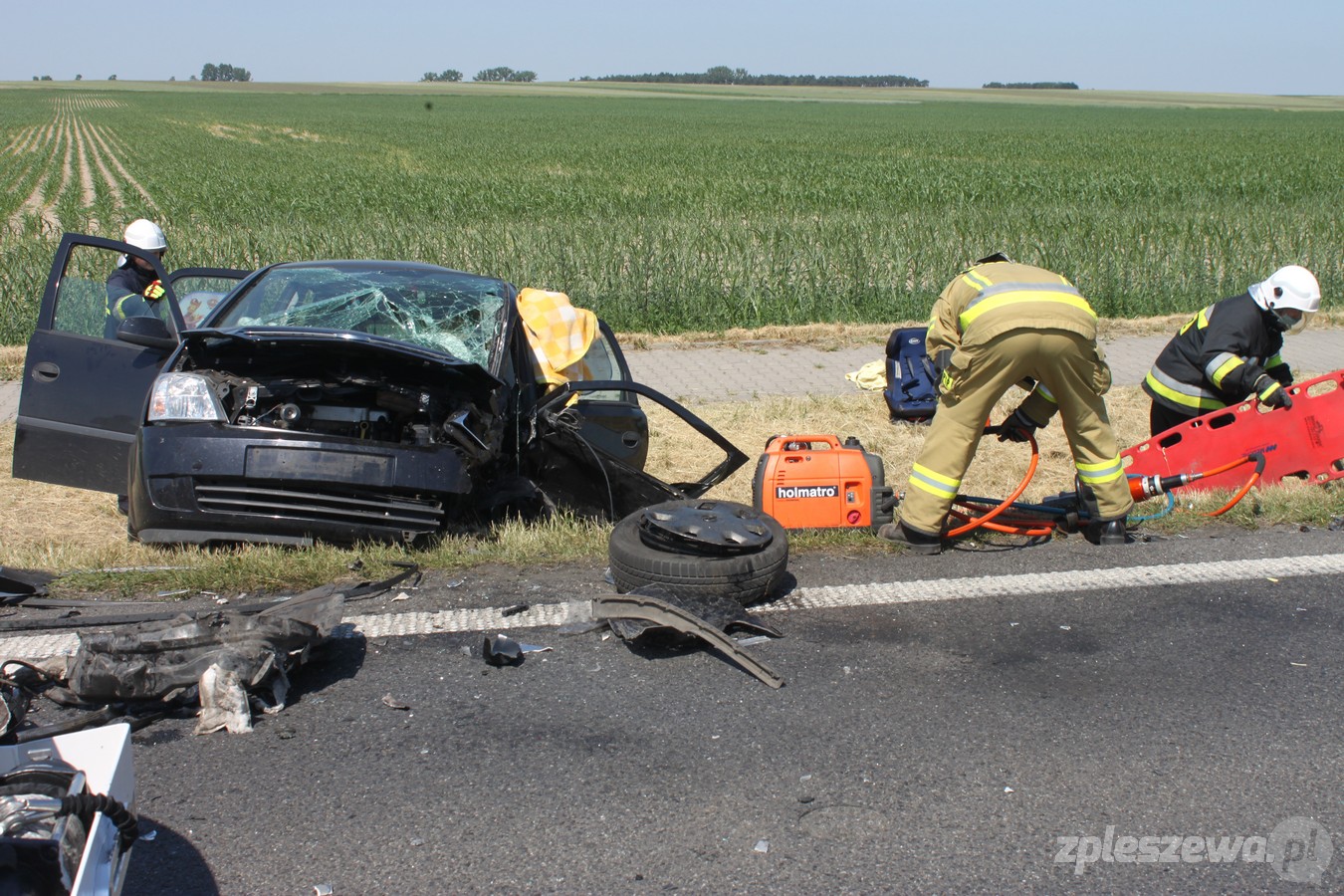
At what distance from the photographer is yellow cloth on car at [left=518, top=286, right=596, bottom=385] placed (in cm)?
604

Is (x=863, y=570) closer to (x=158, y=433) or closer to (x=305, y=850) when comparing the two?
(x=305, y=850)

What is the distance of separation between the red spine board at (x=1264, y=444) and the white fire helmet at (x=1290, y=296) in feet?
1.14

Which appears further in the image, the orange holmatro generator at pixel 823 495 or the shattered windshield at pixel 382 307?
the shattered windshield at pixel 382 307

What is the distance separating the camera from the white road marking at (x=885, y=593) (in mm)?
4074

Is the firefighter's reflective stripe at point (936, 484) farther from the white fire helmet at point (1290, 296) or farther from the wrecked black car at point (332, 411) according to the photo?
the white fire helmet at point (1290, 296)

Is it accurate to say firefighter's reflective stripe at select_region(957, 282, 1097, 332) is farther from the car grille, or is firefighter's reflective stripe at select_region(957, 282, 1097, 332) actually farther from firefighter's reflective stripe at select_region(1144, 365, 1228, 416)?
the car grille

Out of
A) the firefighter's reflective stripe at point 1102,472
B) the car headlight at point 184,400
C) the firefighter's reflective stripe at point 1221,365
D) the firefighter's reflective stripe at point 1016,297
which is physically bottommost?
the firefighter's reflective stripe at point 1102,472

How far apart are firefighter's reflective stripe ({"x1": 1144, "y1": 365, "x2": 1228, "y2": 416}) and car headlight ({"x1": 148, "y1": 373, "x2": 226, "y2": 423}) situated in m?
5.15

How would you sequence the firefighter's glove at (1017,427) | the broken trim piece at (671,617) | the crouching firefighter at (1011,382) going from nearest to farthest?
the broken trim piece at (671,617)
the crouching firefighter at (1011,382)
the firefighter's glove at (1017,427)

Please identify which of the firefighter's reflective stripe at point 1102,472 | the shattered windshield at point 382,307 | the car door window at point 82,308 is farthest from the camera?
the car door window at point 82,308

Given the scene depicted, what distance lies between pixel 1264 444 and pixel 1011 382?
74.9 inches

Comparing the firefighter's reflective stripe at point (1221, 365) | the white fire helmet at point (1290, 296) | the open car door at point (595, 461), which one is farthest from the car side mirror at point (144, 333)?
the white fire helmet at point (1290, 296)

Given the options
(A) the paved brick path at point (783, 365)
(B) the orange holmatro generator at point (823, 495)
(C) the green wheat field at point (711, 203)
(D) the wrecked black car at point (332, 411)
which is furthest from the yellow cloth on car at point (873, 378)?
(B) the orange holmatro generator at point (823, 495)

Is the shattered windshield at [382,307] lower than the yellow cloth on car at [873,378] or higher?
higher
